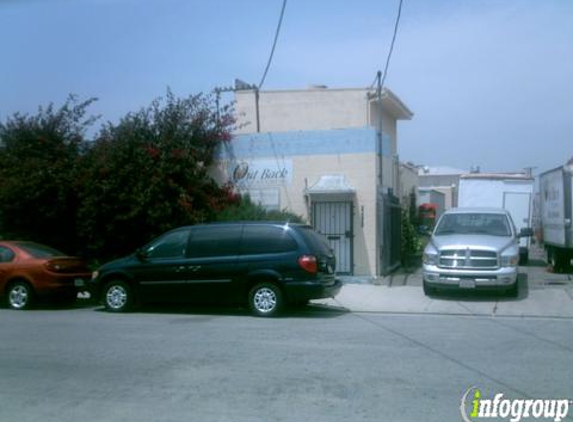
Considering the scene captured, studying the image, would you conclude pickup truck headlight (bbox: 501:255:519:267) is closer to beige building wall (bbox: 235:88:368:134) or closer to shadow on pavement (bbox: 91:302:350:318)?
shadow on pavement (bbox: 91:302:350:318)

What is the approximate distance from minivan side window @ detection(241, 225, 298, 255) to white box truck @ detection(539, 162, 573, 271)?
372 inches

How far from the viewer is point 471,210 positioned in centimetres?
1698

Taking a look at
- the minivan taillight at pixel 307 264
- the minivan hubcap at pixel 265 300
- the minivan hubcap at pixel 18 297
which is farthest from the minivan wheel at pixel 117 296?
the minivan taillight at pixel 307 264

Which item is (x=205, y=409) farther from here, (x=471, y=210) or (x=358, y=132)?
(x=358, y=132)

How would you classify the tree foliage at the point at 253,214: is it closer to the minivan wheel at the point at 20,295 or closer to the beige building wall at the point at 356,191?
A: the beige building wall at the point at 356,191

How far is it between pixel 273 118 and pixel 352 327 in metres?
15.9

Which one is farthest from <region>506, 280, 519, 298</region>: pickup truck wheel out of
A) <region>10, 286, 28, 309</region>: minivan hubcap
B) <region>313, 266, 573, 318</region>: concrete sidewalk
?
<region>10, 286, 28, 309</region>: minivan hubcap

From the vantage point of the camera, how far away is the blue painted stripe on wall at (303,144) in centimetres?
1897

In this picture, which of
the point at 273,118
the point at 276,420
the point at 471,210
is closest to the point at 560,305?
the point at 471,210

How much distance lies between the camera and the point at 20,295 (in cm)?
1485

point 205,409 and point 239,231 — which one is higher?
point 239,231

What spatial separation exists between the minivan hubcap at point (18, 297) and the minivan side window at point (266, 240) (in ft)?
15.7

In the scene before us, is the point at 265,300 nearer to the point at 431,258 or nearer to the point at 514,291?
the point at 431,258

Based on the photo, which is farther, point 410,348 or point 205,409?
point 410,348
